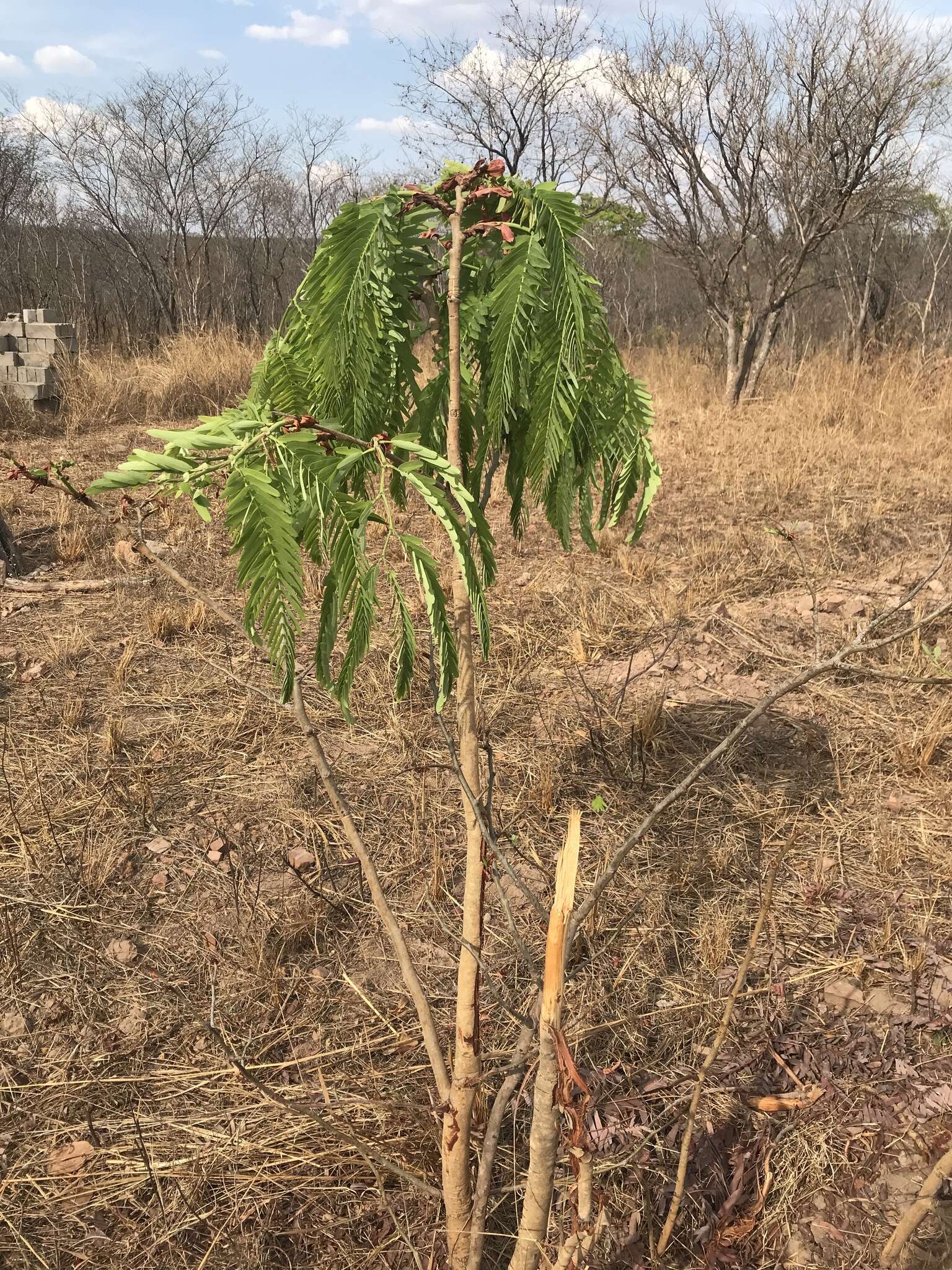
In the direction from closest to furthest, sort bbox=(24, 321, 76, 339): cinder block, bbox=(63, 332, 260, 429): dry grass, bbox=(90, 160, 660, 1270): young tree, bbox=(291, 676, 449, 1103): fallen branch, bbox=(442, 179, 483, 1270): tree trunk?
bbox=(90, 160, 660, 1270): young tree → bbox=(442, 179, 483, 1270): tree trunk → bbox=(291, 676, 449, 1103): fallen branch → bbox=(63, 332, 260, 429): dry grass → bbox=(24, 321, 76, 339): cinder block

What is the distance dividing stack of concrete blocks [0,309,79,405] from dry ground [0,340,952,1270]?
213 inches

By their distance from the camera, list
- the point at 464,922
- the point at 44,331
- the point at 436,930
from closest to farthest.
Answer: the point at 464,922 < the point at 436,930 < the point at 44,331

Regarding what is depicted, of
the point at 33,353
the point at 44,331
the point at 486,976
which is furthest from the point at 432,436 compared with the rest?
the point at 44,331

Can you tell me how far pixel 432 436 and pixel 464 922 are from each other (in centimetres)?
72

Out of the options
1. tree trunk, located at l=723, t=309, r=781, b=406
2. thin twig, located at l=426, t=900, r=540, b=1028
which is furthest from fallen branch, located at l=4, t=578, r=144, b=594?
tree trunk, located at l=723, t=309, r=781, b=406

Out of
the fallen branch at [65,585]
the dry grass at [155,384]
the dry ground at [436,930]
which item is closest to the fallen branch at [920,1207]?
the dry ground at [436,930]

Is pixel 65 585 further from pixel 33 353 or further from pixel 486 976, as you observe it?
pixel 33 353

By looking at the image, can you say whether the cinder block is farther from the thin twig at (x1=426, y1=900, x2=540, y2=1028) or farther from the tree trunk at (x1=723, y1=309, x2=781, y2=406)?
the thin twig at (x1=426, y1=900, x2=540, y2=1028)

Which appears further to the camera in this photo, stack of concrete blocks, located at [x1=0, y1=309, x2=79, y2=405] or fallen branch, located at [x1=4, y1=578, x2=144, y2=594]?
stack of concrete blocks, located at [x1=0, y1=309, x2=79, y2=405]

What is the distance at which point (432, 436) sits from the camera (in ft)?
3.68

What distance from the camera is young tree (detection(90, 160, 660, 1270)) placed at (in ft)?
2.84

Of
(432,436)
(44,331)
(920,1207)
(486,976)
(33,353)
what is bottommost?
(486,976)

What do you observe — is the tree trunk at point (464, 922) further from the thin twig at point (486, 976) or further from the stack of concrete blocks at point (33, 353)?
the stack of concrete blocks at point (33, 353)

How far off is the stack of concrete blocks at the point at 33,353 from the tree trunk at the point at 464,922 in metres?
8.74
